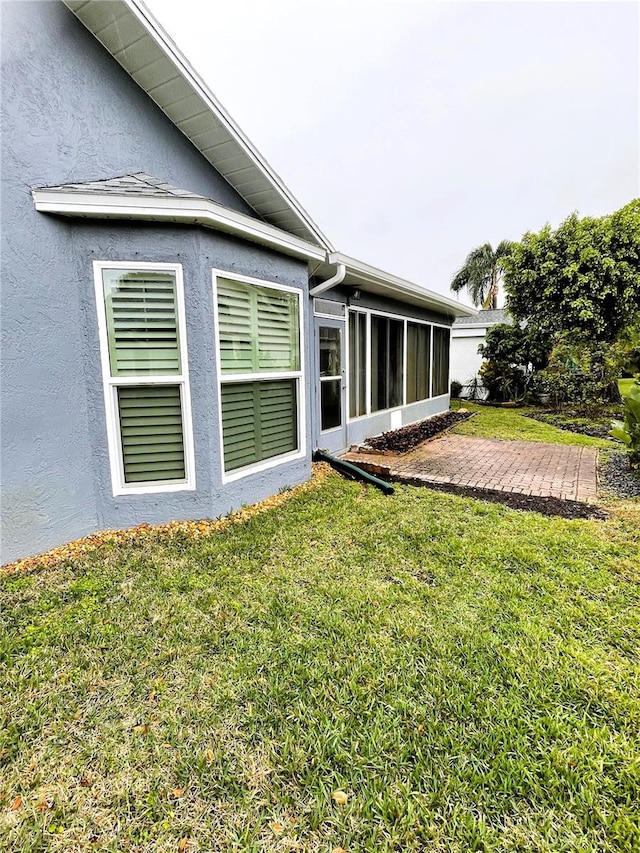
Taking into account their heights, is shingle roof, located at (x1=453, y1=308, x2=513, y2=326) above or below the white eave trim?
above

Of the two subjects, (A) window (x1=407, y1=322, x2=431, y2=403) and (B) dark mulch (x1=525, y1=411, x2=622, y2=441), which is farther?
(A) window (x1=407, y1=322, x2=431, y2=403)

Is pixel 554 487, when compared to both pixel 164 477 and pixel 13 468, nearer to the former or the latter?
pixel 164 477

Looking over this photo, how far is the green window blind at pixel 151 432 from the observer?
4.34 m

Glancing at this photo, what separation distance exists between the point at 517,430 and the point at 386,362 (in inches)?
162

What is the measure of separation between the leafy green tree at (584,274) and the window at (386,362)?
304 inches

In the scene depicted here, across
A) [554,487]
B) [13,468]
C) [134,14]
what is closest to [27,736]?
[13,468]

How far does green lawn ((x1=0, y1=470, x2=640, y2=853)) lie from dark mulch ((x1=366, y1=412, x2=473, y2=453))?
463cm

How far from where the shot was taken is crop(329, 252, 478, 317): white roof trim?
6630 millimetres

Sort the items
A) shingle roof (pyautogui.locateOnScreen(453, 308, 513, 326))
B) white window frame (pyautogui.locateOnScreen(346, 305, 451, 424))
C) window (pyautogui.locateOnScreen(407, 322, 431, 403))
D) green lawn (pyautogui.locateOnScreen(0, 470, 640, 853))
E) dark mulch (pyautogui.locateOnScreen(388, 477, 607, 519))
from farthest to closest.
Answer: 1. shingle roof (pyautogui.locateOnScreen(453, 308, 513, 326))
2. window (pyautogui.locateOnScreen(407, 322, 431, 403))
3. white window frame (pyautogui.locateOnScreen(346, 305, 451, 424))
4. dark mulch (pyautogui.locateOnScreen(388, 477, 607, 519))
5. green lawn (pyautogui.locateOnScreen(0, 470, 640, 853))

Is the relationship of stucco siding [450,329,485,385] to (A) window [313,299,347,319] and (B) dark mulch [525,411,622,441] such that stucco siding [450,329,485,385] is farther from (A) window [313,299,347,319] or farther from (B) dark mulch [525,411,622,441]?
(A) window [313,299,347,319]

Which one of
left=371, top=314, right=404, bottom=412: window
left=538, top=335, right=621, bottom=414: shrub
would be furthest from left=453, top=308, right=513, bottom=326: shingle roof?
left=371, top=314, right=404, bottom=412: window

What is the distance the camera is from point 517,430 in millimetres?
10836

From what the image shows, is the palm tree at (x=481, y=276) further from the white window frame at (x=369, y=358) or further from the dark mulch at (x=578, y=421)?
the white window frame at (x=369, y=358)

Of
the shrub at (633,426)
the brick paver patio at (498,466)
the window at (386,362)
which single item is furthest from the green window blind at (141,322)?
the shrub at (633,426)
